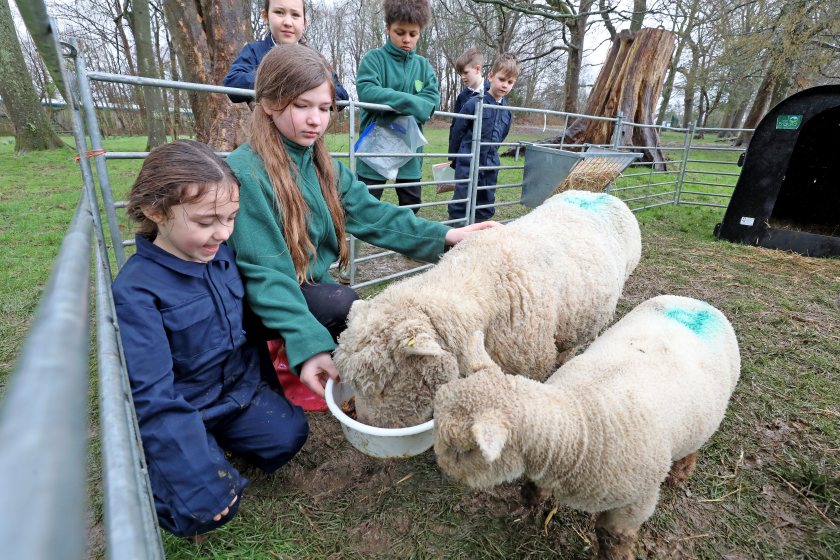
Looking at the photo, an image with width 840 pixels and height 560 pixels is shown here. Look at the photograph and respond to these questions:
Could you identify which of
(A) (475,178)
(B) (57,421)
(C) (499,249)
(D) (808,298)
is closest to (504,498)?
(C) (499,249)

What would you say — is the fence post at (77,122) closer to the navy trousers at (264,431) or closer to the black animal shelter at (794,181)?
the navy trousers at (264,431)

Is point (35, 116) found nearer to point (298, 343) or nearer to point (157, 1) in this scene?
point (157, 1)

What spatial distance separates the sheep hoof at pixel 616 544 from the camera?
1687mm

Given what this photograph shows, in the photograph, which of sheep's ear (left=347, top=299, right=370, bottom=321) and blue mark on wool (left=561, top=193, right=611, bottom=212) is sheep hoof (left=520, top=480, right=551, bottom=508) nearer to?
sheep's ear (left=347, top=299, right=370, bottom=321)

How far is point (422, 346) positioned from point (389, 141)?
8.65 ft

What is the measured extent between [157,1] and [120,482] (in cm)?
2204

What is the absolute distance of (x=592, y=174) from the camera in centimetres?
428

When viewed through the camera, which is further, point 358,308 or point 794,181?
point 794,181

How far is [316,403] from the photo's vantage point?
262cm

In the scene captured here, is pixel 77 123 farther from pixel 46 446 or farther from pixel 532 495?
pixel 532 495

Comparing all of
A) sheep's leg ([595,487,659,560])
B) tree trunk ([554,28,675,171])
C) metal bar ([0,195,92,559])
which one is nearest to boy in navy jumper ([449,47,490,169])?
sheep's leg ([595,487,659,560])

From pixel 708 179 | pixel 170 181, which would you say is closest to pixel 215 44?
pixel 170 181

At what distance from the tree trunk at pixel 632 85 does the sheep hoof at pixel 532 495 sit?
10.1 m

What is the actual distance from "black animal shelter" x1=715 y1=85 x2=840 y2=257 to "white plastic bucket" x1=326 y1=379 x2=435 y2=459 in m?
5.92
